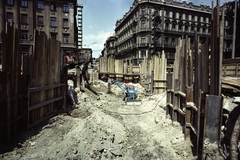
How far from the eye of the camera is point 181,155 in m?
4.40

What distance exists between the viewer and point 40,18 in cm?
2511

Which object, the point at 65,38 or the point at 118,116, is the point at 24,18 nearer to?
the point at 65,38

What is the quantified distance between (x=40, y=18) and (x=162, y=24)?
29.3m

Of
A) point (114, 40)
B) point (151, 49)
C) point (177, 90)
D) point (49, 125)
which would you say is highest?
point (114, 40)

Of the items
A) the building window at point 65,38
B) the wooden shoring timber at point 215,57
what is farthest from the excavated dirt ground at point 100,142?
the building window at point 65,38

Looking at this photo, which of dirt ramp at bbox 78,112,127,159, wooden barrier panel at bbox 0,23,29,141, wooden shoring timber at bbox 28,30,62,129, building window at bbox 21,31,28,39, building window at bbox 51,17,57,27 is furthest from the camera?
building window at bbox 51,17,57,27

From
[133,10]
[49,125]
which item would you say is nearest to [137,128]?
[49,125]

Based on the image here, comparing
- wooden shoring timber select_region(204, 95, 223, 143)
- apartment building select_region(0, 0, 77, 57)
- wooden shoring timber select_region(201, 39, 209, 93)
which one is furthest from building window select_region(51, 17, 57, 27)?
wooden shoring timber select_region(204, 95, 223, 143)

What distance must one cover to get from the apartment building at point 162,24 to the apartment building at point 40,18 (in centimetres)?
1776

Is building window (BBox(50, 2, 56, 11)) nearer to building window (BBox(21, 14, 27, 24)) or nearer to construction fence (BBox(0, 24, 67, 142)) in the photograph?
building window (BBox(21, 14, 27, 24))

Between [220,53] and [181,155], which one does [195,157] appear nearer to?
[181,155]

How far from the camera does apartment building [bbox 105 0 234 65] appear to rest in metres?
35.8

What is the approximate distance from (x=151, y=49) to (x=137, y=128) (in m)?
31.0

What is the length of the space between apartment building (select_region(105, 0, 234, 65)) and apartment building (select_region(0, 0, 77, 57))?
17763mm
